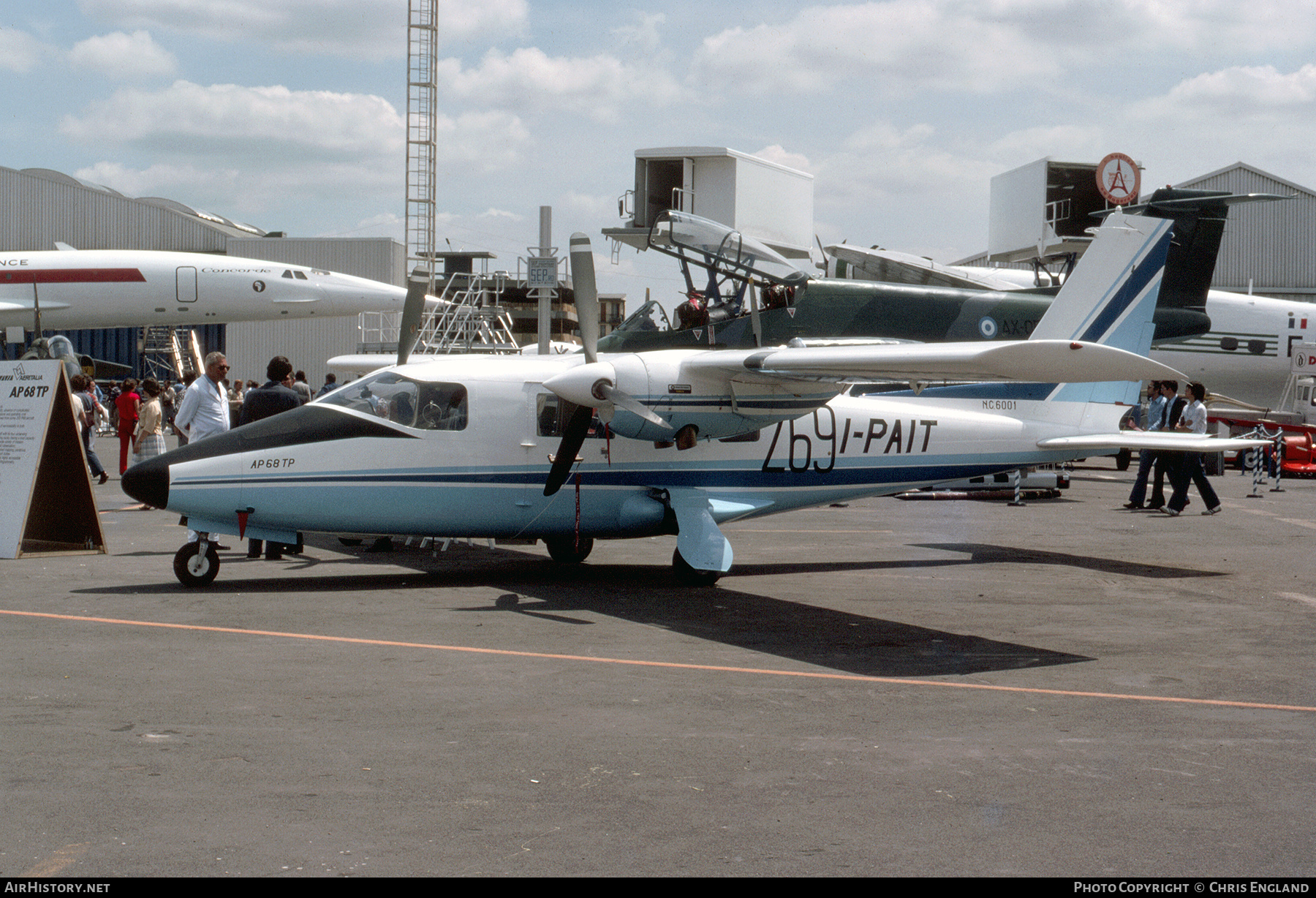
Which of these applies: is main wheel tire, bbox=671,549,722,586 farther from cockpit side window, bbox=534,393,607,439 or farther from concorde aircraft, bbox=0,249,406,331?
concorde aircraft, bbox=0,249,406,331

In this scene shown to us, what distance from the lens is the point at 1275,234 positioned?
51125 mm

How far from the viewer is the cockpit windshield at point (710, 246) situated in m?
16.0

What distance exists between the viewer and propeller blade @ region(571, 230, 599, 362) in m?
11.4

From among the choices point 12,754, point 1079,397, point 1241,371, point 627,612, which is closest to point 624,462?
point 627,612

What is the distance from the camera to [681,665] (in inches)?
309

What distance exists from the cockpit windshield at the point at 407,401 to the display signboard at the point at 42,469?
12.1 ft

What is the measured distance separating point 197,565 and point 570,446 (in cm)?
371

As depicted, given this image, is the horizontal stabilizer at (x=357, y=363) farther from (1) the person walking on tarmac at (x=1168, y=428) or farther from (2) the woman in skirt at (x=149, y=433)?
(1) the person walking on tarmac at (x=1168, y=428)

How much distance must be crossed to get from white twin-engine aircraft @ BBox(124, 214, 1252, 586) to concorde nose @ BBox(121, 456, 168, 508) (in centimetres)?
2

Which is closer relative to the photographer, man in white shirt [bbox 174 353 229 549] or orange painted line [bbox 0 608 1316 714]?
orange painted line [bbox 0 608 1316 714]

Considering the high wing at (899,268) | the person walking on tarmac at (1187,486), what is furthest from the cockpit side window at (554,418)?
the high wing at (899,268)

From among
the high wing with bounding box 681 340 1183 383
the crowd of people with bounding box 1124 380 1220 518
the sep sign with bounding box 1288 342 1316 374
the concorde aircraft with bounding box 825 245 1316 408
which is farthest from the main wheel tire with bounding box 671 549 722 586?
the sep sign with bounding box 1288 342 1316 374
